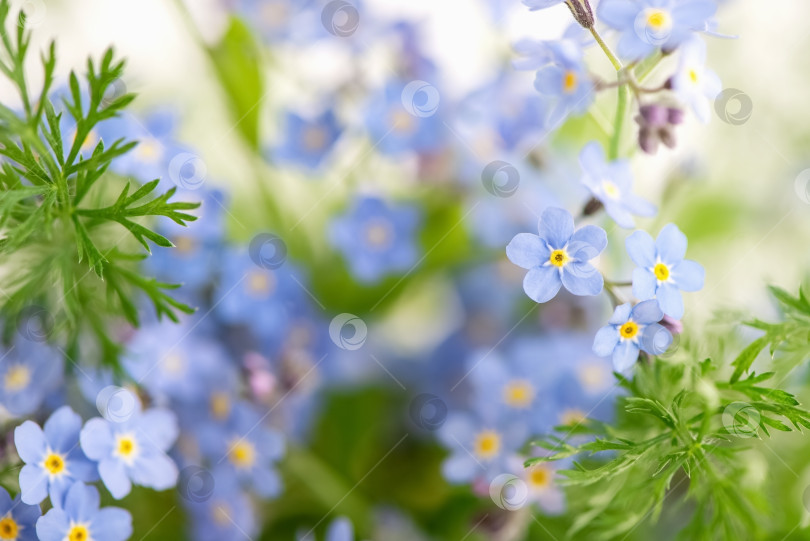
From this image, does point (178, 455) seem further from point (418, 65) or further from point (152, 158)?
point (418, 65)

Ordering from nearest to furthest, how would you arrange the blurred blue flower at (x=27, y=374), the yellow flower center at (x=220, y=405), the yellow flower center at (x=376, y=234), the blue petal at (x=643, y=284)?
the blue petal at (x=643, y=284) < the blurred blue flower at (x=27, y=374) < the yellow flower center at (x=220, y=405) < the yellow flower center at (x=376, y=234)

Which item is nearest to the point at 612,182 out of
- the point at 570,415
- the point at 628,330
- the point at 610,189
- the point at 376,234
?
the point at 610,189

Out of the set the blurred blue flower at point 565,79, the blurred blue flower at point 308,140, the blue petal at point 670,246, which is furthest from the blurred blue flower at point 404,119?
the blue petal at point 670,246

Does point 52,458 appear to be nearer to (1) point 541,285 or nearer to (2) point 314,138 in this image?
(1) point 541,285

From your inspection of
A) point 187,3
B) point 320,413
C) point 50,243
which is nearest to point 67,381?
point 50,243

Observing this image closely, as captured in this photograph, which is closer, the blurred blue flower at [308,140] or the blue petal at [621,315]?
the blue petal at [621,315]

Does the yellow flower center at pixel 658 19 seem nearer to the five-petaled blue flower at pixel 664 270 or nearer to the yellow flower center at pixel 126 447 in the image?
the five-petaled blue flower at pixel 664 270

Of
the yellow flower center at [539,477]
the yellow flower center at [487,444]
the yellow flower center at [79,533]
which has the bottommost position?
the yellow flower center at [539,477]

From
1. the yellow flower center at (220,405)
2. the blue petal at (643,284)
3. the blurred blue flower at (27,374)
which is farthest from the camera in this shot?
the yellow flower center at (220,405)
